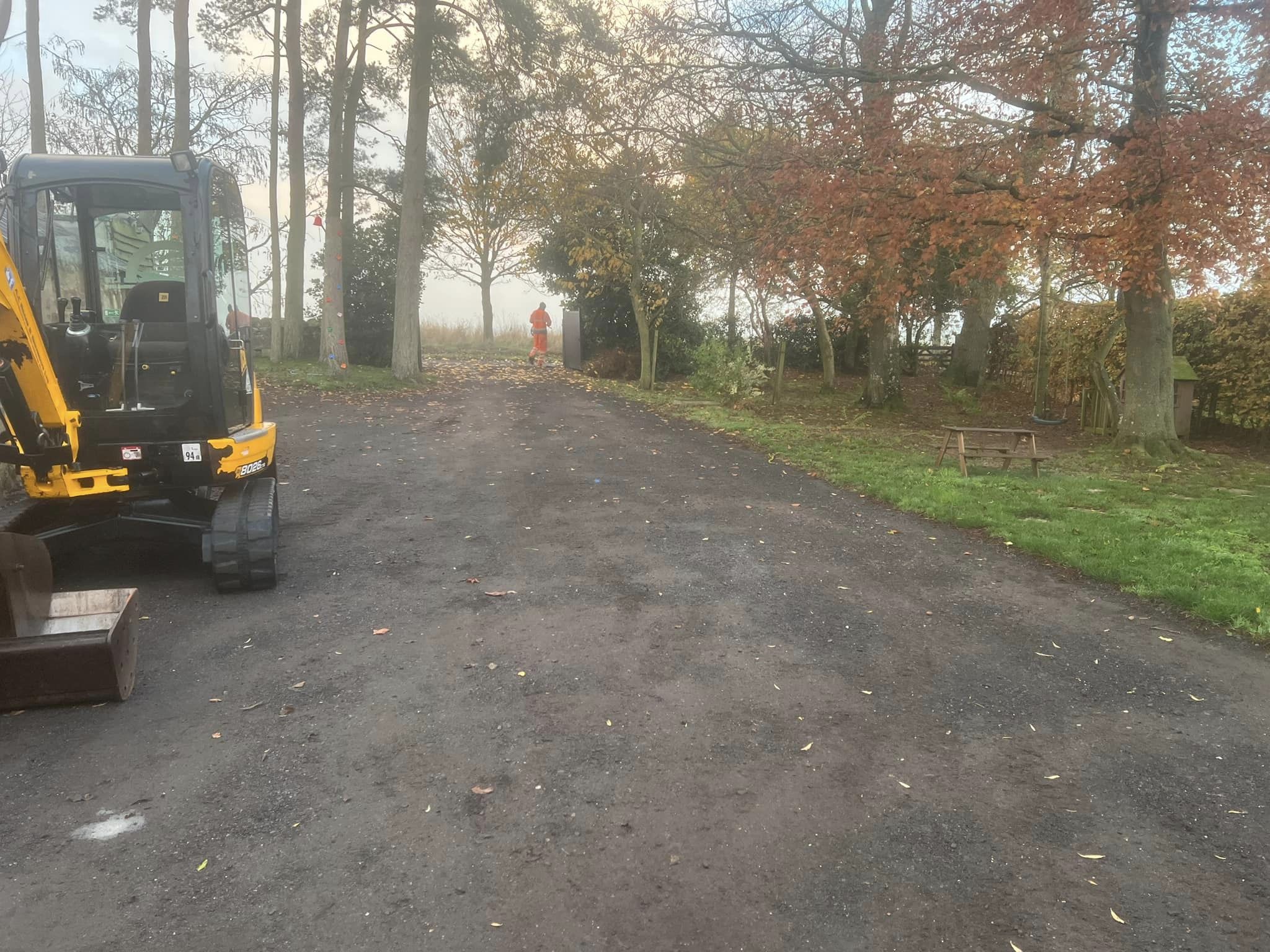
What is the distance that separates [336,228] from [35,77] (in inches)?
345

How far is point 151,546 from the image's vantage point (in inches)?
277

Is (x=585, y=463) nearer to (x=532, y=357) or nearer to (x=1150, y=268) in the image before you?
(x=1150, y=268)

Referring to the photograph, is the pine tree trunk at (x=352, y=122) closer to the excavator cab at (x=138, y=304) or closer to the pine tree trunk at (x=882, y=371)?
the pine tree trunk at (x=882, y=371)

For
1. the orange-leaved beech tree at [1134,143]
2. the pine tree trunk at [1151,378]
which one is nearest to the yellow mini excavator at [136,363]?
the orange-leaved beech tree at [1134,143]

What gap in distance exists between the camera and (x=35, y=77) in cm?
2128

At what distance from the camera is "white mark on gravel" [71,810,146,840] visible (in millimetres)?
3141

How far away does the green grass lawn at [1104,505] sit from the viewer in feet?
20.6

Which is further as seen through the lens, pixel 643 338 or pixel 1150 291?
pixel 643 338

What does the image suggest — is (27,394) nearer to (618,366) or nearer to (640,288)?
(640,288)

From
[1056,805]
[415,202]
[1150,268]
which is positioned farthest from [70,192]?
[415,202]

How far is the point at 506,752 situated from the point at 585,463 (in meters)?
7.74

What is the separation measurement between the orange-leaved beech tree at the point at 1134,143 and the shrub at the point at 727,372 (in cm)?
662

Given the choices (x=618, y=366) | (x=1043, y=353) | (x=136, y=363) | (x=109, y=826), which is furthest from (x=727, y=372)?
(x=109, y=826)

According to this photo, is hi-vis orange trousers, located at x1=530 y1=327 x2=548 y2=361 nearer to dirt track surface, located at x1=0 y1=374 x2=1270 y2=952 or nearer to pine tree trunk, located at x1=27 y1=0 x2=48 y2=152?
pine tree trunk, located at x1=27 y1=0 x2=48 y2=152
